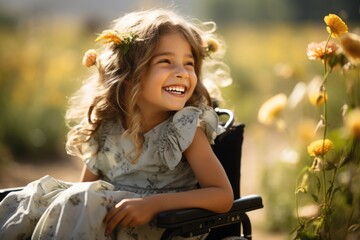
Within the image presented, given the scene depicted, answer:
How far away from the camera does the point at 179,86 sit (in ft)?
8.64

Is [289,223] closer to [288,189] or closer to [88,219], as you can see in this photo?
[288,189]

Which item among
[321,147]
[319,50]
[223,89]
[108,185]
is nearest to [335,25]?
[319,50]

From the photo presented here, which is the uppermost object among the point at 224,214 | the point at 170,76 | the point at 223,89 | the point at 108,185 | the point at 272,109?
the point at 223,89

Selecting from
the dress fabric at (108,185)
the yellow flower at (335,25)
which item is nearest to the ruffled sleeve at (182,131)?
the dress fabric at (108,185)

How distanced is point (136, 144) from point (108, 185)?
0.27 m

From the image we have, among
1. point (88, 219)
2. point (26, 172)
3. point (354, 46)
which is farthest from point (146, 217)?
point (26, 172)

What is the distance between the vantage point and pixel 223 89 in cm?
738

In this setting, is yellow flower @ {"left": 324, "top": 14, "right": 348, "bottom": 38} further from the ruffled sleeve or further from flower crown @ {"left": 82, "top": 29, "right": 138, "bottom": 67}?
flower crown @ {"left": 82, "top": 29, "right": 138, "bottom": 67}

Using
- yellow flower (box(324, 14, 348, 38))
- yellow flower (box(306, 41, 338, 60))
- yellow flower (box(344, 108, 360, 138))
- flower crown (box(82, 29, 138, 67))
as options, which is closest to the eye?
flower crown (box(82, 29, 138, 67))

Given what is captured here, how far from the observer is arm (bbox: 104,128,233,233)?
7.32ft

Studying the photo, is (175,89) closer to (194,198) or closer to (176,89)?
(176,89)

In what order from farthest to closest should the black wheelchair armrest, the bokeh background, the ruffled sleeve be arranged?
the bokeh background, the ruffled sleeve, the black wheelchair armrest

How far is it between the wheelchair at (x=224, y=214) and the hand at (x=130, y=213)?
1.7 inches

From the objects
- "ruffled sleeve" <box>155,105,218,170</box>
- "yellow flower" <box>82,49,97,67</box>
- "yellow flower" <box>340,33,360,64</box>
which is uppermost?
"yellow flower" <box>82,49,97,67</box>
